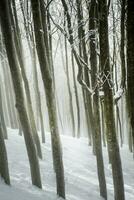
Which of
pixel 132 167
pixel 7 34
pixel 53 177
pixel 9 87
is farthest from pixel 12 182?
pixel 9 87

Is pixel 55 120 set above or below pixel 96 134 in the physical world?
above

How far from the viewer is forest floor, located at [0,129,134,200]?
8.43 m

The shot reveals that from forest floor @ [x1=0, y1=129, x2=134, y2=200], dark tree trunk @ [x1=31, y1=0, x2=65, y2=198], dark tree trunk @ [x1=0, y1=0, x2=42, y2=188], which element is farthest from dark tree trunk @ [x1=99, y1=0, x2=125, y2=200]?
dark tree trunk @ [x1=0, y1=0, x2=42, y2=188]

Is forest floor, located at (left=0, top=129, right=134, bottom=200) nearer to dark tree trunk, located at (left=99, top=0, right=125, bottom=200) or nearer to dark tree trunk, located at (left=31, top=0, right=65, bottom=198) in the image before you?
dark tree trunk, located at (left=31, top=0, right=65, bottom=198)

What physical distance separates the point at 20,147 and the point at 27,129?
4978mm

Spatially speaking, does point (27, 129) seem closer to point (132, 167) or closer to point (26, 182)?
point (26, 182)

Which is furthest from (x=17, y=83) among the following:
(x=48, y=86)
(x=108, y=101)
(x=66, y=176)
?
(x=66, y=176)

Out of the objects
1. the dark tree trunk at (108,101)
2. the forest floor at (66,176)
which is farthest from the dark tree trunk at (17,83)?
the dark tree trunk at (108,101)

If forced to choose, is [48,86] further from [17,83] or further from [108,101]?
[108,101]

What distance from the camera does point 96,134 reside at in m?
10.0

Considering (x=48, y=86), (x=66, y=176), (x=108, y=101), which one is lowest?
(x=66, y=176)

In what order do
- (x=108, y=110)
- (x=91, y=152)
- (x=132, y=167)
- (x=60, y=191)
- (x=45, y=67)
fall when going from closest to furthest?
(x=108, y=110) < (x=45, y=67) < (x=60, y=191) < (x=132, y=167) < (x=91, y=152)

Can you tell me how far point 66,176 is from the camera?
11172 millimetres

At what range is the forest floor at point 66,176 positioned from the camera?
8430 millimetres
